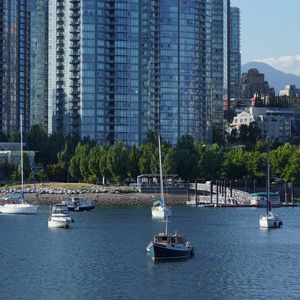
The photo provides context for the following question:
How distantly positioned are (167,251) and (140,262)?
2.64 meters

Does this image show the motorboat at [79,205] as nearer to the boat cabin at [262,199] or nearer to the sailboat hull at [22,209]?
the sailboat hull at [22,209]

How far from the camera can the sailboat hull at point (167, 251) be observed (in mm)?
92806

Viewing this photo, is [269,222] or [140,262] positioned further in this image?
[269,222]

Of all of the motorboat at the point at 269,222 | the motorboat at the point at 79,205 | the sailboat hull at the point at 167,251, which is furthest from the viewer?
the motorboat at the point at 79,205

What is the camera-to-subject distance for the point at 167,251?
305ft

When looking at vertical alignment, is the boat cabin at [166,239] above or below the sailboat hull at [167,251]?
above

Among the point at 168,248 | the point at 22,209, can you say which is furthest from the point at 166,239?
the point at 22,209

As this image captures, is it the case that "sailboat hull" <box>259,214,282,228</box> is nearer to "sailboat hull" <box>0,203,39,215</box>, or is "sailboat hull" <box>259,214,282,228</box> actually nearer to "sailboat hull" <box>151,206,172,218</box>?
"sailboat hull" <box>151,206,172,218</box>

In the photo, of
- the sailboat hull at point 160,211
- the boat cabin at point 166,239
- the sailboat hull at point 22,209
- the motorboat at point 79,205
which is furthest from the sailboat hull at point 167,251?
the motorboat at point 79,205

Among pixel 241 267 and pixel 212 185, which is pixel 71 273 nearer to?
pixel 241 267

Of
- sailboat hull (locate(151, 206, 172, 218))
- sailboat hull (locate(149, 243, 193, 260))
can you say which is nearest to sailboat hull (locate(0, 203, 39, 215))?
sailboat hull (locate(151, 206, 172, 218))

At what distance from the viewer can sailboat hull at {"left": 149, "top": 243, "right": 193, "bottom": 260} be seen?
92.8 metres

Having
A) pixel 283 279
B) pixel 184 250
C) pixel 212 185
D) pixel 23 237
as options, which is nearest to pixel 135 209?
pixel 212 185

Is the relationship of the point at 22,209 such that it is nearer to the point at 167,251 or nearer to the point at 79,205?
the point at 79,205
